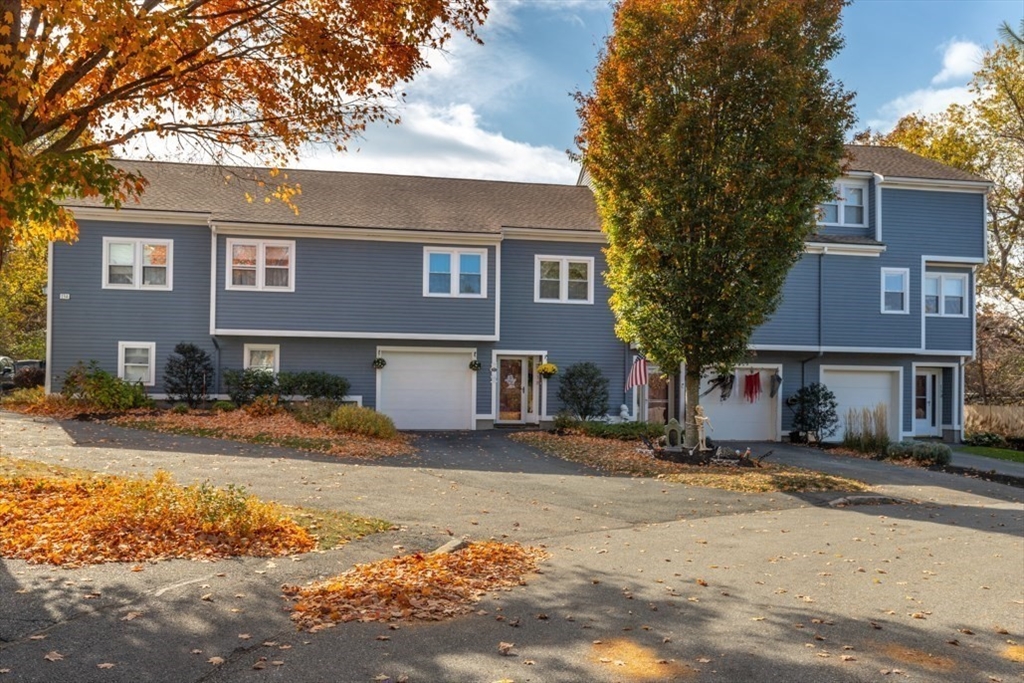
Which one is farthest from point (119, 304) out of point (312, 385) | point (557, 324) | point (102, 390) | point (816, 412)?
point (816, 412)

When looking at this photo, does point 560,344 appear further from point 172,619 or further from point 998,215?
point 998,215

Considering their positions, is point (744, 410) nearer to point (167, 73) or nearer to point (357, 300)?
point (357, 300)

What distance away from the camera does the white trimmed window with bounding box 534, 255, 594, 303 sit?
83.6 feet

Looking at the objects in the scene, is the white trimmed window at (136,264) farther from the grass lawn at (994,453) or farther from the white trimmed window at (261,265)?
the grass lawn at (994,453)

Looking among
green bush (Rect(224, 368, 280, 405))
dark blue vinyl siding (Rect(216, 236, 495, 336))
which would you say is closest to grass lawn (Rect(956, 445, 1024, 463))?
dark blue vinyl siding (Rect(216, 236, 495, 336))

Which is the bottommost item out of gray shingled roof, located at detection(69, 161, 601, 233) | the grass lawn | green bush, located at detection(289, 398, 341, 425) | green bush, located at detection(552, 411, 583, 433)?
the grass lawn

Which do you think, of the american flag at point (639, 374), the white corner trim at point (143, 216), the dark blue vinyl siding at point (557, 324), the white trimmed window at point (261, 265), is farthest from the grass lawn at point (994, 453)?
the white corner trim at point (143, 216)

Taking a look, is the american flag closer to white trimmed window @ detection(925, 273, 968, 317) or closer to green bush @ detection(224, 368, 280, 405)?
green bush @ detection(224, 368, 280, 405)

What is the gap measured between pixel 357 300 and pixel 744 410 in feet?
40.1

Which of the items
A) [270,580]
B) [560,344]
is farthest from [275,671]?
[560,344]

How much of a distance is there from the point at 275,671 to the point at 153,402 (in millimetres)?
18869

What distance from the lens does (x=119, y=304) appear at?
2338 centimetres

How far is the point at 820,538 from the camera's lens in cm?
1108

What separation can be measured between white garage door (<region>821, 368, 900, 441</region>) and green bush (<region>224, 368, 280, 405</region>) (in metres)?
16.7
